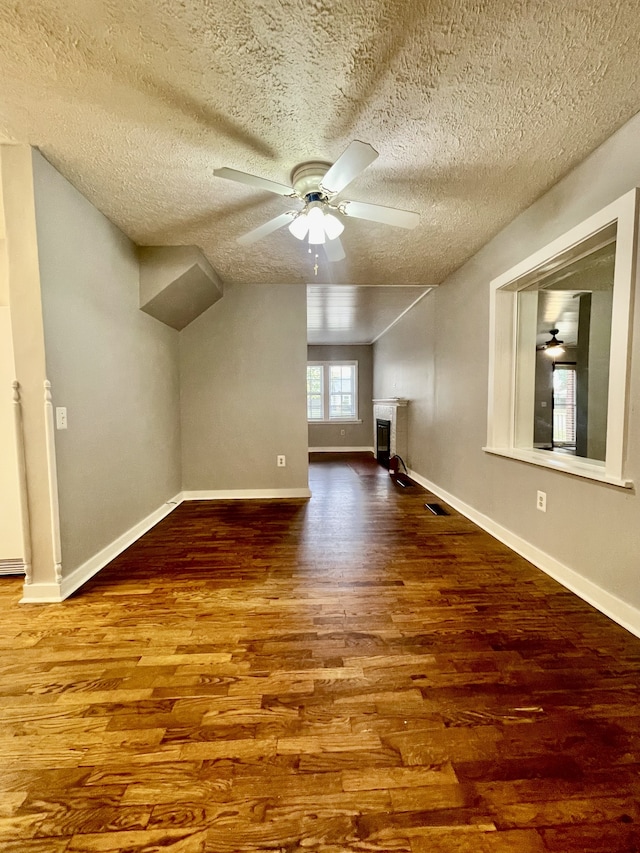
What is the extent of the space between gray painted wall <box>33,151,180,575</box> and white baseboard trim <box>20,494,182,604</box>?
0.16ft

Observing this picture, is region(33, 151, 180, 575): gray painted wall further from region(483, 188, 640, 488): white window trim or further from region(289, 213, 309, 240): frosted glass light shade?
region(483, 188, 640, 488): white window trim

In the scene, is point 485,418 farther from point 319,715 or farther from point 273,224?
point 319,715

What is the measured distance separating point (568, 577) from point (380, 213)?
2282 millimetres

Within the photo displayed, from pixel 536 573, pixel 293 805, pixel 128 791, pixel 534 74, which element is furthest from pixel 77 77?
pixel 536 573

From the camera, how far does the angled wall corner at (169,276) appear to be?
274 centimetres

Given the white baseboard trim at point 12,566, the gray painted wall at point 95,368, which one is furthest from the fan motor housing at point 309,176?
the white baseboard trim at point 12,566

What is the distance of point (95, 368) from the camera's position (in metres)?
2.13

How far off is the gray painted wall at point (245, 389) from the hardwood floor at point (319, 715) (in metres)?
1.70

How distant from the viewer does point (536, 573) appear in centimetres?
205

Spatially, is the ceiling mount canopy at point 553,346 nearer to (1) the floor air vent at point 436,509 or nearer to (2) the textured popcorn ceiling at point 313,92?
(1) the floor air vent at point 436,509

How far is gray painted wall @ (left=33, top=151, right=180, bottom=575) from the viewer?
1.80 meters

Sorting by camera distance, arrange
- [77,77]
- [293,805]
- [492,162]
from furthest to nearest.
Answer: [492,162], [77,77], [293,805]

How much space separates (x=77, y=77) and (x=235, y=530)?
2.68 metres

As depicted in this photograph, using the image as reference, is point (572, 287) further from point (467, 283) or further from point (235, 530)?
point (235, 530)
